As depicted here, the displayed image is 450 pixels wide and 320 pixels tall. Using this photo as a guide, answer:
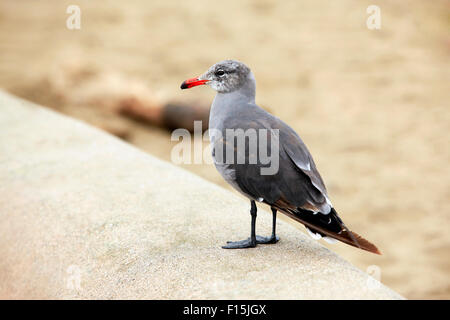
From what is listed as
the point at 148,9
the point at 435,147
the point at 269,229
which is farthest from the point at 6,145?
the point at 148,9

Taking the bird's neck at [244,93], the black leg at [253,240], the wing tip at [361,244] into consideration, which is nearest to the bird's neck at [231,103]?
the bird's neck at [244,93]

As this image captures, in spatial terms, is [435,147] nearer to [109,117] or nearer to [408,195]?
[408,195]

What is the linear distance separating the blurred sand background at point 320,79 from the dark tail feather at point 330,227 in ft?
5.41

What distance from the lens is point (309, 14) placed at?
29.1 ft

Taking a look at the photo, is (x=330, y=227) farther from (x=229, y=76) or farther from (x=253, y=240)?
(x=229, y=76)

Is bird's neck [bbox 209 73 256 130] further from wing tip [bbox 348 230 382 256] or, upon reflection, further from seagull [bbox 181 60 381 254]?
wing tip [bbox 348 230 382 256]

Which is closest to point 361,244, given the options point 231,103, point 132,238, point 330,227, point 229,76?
point 330,227

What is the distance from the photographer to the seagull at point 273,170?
232 centimetres

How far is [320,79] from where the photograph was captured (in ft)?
22.9

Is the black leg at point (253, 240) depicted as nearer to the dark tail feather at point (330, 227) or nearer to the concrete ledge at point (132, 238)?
the concrete ledge at point (132, 238)

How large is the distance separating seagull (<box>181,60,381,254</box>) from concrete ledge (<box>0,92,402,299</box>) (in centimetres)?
17

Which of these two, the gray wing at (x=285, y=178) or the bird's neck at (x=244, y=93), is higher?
the bird's neck at (x=244, y=93)

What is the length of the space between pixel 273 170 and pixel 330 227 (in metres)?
0.31
